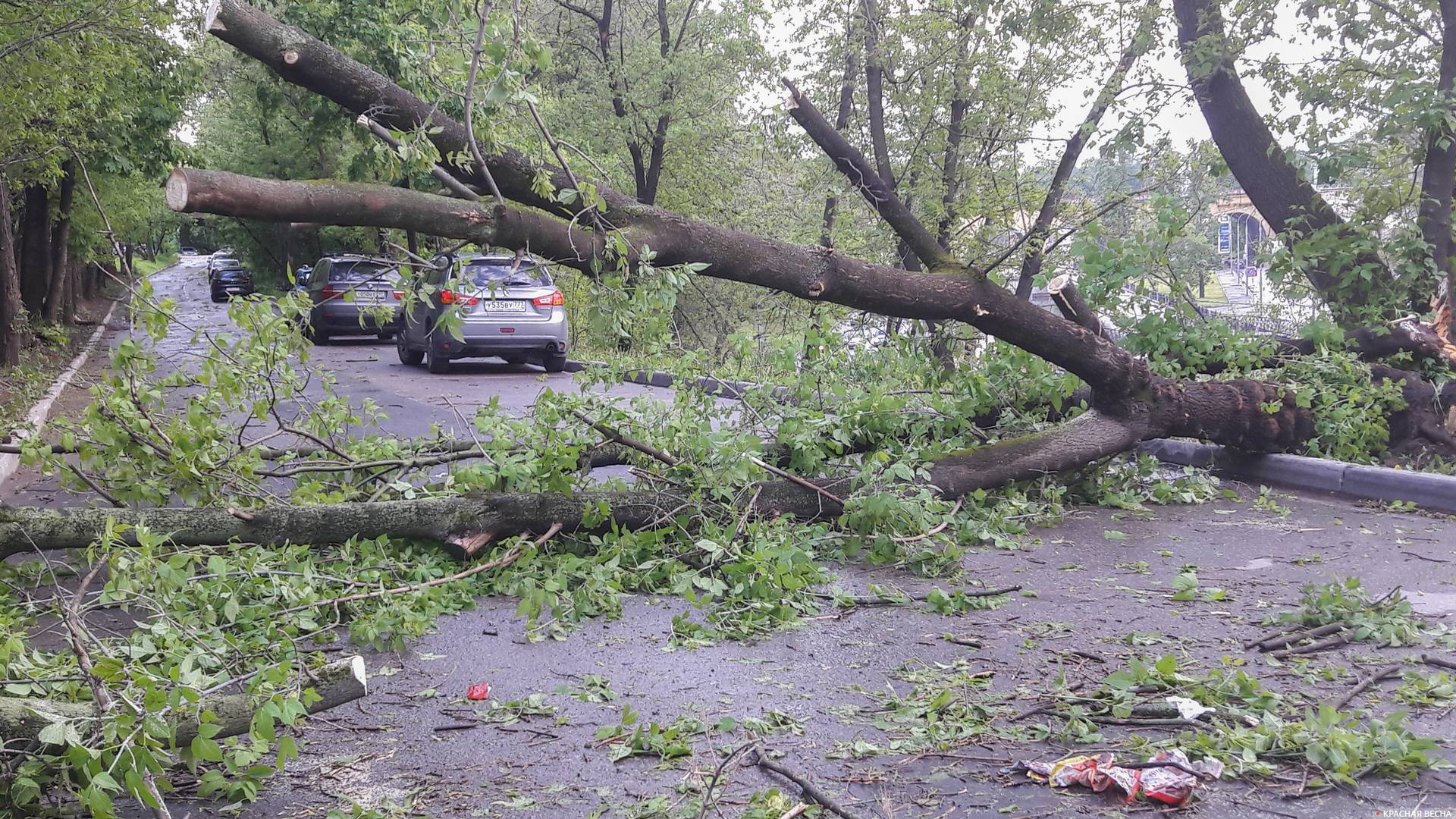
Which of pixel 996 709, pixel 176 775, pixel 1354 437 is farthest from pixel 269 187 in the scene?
pixel 1354 437

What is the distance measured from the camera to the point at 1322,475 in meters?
8.11

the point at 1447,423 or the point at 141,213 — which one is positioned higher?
the point at 141,213

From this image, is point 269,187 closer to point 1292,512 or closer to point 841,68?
point 1292,512

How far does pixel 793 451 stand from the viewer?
693cm

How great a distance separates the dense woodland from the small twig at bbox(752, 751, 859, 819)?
1.30 meters

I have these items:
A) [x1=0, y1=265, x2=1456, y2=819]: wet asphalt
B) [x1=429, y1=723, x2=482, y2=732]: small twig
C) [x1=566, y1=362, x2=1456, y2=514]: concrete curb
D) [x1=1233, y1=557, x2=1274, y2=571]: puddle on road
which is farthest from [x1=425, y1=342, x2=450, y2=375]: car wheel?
[x1=429, y1=723, x2=482, y2=732]: small twig

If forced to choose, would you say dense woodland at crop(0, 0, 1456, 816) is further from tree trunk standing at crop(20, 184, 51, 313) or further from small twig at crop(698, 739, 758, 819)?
tree trunk standing at crop(20, 184, 51, 313)

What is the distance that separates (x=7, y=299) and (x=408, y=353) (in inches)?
240

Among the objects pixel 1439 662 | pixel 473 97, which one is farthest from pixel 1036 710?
pixel 473 97

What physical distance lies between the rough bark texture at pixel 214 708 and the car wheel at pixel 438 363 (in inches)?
581

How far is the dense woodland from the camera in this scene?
14.5 feet

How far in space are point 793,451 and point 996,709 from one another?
127 inches

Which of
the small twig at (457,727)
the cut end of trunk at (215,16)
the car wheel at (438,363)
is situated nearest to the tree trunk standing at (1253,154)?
the cut end of trunk at (215,16)

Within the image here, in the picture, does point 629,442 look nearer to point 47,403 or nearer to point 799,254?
point 799,254
